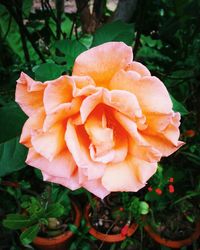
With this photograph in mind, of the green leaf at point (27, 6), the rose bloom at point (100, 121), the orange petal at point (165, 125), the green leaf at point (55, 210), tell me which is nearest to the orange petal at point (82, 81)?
the rose bloom at point (100, 121)

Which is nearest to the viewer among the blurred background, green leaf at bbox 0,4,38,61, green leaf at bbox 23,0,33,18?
the blurred background

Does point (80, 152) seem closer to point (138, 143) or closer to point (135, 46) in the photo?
point (138, 143)

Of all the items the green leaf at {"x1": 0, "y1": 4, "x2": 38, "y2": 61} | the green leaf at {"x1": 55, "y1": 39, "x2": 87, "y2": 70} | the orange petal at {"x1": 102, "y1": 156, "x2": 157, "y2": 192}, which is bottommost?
the green leaf at {"x1": 0, "y1": 4, "x2": 38, "y2": 61}

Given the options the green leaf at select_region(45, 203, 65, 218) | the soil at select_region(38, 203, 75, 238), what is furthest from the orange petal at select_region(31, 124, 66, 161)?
the soil at select_region(38, 203, 75, 238)

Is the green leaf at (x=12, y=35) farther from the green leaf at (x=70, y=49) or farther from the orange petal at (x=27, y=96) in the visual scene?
the orange petal at (x=27, y=96)

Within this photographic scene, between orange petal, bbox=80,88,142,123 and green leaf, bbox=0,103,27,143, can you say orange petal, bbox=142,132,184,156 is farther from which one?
green leaf, bbox=0,103,27,143

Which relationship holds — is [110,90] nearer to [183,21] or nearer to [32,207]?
[183,21]

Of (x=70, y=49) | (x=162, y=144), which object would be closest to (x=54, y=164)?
(x=162, y=144)
